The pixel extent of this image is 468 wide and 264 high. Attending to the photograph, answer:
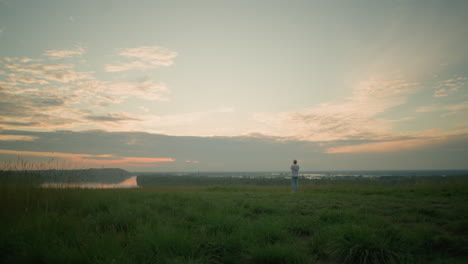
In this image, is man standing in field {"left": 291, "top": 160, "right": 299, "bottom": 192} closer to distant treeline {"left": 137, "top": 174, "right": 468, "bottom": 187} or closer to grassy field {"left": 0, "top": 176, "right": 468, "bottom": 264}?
grassy field {"left": 0, "top": 176, "right": 468, "bottom": 264}

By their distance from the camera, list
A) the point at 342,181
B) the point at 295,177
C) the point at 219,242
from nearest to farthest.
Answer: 1. the point at 219,242
2. the point at 295,177
3. the point at 342,181

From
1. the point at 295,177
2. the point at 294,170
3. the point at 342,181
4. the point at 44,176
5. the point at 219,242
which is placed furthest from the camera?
the point at 342,181

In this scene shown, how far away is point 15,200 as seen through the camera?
690 cm

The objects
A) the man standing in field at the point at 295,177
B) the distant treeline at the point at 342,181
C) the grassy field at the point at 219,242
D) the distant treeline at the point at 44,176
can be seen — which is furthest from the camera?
the distant treeline at the point at 342,181

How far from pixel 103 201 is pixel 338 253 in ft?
23.8

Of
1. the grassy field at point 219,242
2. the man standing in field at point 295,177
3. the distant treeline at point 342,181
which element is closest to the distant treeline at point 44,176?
the grassy field at point 219,242

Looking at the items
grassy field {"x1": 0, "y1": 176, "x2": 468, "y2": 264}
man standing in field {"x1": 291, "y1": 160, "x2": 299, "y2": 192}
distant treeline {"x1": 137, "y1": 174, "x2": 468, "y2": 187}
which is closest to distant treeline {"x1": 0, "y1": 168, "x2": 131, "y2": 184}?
grassy field {"x1": 0, "y1": 176, "x2": 468, "y2": 264}

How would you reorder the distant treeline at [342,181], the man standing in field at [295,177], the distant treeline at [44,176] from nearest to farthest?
Result: 1. the distant treeline at [44,176]
2. the man standing in field at [295,177]
3. the distant treeline at [342,181]

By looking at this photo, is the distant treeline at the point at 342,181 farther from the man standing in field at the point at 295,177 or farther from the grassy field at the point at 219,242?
the grassy field at the point at 219,242

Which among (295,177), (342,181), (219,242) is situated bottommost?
(342,181)

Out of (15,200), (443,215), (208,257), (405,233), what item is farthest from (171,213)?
(443,215)

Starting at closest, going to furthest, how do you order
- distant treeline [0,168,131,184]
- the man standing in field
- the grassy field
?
the grassy field → distant treeline [0,168,131,184] → the man standing in field

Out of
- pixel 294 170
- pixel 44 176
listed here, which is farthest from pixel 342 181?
pixel 44 176

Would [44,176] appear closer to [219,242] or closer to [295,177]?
[219,242]
